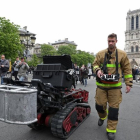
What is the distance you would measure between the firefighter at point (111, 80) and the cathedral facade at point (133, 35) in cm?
9018

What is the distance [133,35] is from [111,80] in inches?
3842

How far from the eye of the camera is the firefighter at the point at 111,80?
11.2 ft

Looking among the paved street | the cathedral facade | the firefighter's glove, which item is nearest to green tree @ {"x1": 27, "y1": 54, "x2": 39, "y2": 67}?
the paved street

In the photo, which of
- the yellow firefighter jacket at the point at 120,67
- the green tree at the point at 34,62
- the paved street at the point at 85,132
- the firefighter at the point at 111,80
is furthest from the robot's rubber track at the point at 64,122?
the green tree at the point at 34,62

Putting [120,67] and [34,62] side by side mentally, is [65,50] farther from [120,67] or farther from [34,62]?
[120,67]

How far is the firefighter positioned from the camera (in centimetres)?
A: 343

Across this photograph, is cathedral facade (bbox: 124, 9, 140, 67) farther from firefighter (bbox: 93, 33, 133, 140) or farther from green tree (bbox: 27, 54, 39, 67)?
firefighter (bbox: 93, 33, 133, 140)

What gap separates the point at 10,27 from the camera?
2831cm

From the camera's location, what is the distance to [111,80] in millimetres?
3350

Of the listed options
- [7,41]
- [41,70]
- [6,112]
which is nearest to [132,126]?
[41,70]

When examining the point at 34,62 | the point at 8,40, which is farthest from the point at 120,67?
the point at 34,62

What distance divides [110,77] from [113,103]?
1.86 feet

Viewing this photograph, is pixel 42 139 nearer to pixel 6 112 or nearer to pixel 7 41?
pixel 6 112

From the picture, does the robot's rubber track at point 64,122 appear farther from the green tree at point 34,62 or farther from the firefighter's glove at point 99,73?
the green tree at point 34,62
